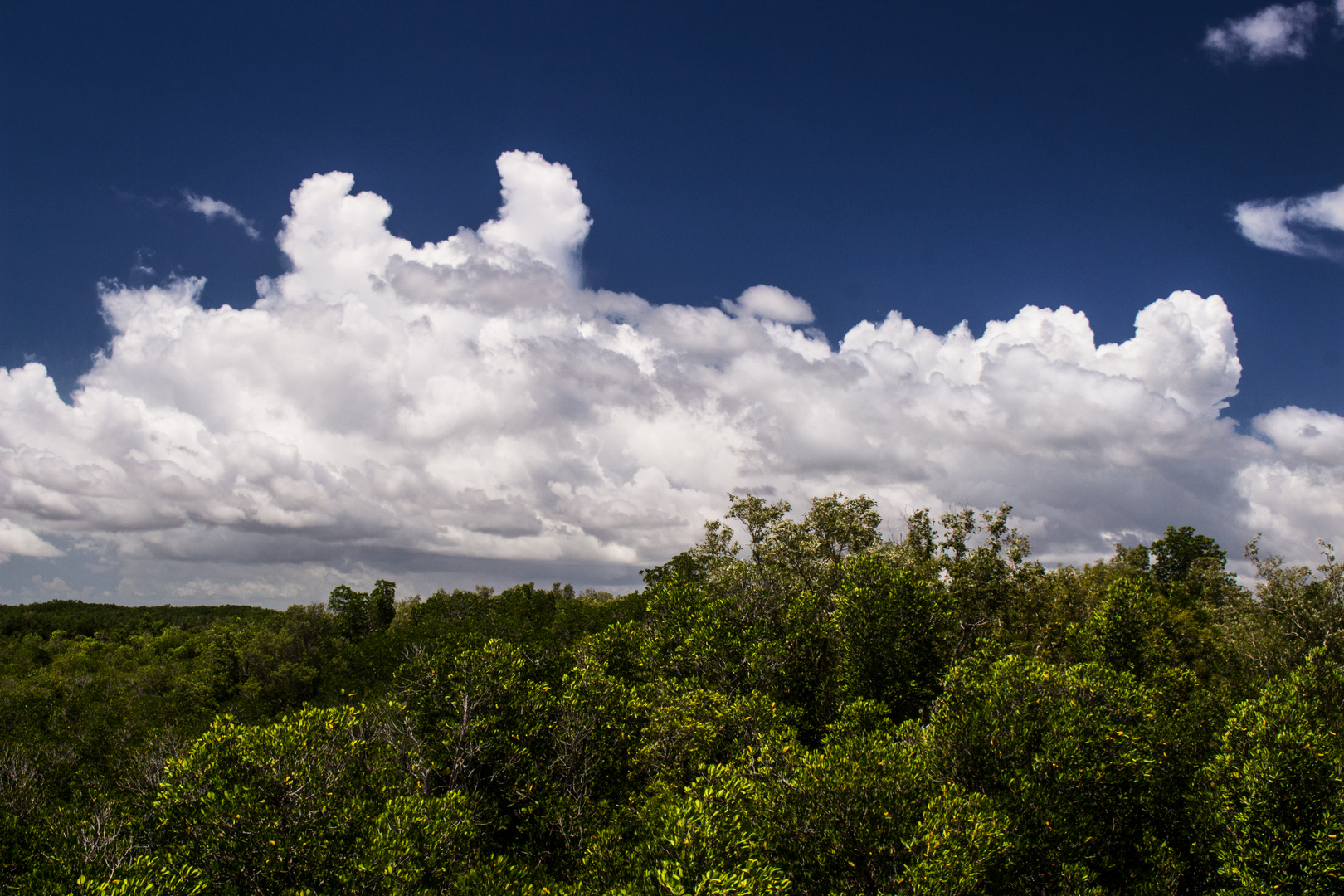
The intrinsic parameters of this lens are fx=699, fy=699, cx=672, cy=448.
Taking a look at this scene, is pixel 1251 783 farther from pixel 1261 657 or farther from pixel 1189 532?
pixel 1189 532

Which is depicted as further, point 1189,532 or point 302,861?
point 1189,532

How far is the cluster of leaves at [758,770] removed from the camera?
790 inches

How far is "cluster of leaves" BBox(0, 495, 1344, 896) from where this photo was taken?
20.1 meters

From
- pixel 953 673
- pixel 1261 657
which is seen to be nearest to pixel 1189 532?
pixel 1261 657

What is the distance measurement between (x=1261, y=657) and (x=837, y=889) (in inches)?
1724

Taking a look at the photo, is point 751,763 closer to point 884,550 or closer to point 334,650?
point 884,550

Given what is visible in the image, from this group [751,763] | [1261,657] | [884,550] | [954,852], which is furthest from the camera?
[884,550]

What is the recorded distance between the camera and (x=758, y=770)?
75.9 feet

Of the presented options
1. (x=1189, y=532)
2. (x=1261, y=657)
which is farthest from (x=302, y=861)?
(x=1189, y=532)

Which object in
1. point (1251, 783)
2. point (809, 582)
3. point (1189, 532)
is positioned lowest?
point (1251, 783)

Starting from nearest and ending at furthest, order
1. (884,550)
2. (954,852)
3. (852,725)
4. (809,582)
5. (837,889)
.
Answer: (954,852)
(837,889)
(852,725)
(809,582)
(884,550)

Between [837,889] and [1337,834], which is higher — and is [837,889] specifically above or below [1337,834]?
below

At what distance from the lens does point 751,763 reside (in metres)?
23.4

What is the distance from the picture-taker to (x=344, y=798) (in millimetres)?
22953
